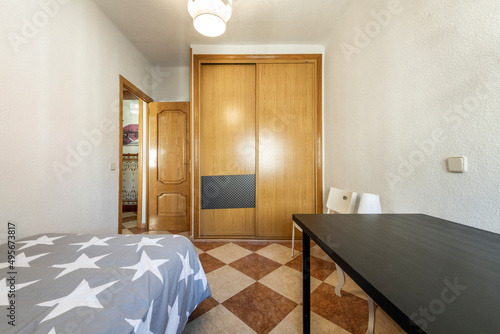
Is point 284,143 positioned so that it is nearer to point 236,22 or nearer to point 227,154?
point 227,154

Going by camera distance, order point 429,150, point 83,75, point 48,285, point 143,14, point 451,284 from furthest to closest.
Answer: point 143,14 < point 83,75 < point 429,150 < point 48,285 < point 451,284

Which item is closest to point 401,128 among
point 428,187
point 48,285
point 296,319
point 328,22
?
point 428,187

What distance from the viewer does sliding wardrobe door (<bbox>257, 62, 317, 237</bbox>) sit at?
2.69 metres

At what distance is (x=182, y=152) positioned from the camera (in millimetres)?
3170

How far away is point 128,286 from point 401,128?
1827 millimetres

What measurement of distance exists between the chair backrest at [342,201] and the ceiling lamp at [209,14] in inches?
74.7

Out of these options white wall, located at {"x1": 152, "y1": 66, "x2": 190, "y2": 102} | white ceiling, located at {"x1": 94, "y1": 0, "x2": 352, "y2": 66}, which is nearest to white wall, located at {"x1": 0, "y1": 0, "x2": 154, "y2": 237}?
white ceiling, located at {"x1": 94, "y1": 0, "x2": 352, "y2": 66}

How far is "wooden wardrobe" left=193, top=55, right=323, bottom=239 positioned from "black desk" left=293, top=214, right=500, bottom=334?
178cm

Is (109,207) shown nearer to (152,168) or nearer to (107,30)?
(152,168)

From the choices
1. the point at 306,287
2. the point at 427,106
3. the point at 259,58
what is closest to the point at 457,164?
the point at 427,106

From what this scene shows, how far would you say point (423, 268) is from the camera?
1.63 ft

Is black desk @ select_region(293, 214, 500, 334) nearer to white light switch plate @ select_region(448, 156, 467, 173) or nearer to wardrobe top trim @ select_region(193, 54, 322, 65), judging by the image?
white light switch plate @ select_region(448, 156, 467, 173)

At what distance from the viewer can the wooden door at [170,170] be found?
3158 millimetres

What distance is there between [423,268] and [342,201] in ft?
4.96
